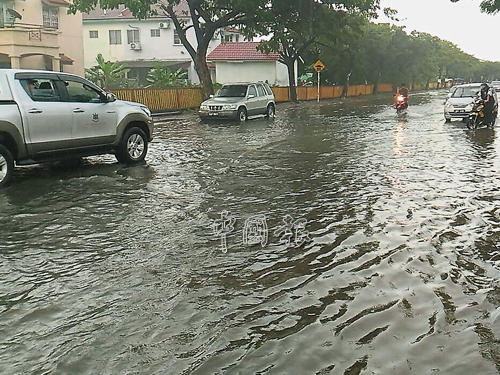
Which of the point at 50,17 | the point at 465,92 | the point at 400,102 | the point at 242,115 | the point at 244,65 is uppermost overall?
the point at 50,17

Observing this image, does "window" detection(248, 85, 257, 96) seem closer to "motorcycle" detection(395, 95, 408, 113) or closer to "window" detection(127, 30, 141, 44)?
"motorcycle" detection(395, 95, 408, 113)

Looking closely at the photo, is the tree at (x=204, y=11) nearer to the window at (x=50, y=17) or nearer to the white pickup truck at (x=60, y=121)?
the window at (x=50, y=17)

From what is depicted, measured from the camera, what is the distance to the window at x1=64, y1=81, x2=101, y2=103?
37.6ft

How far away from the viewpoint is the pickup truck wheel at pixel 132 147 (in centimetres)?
1273

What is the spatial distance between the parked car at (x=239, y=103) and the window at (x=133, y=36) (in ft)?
106

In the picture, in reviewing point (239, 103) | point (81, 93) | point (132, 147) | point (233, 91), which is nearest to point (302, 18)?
point (233, 91)

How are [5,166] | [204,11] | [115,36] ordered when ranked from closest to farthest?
[5,166] → [204,11] → [115,36]

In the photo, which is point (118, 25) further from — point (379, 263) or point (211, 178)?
point (379, 263)

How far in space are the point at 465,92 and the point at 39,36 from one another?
80.5 ft

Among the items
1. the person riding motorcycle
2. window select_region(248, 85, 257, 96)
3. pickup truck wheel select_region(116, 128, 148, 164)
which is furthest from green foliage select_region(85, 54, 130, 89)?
pickup truck wheel select_region(116, 128, 148, 164)

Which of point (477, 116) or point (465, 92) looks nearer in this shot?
point (477, 116)

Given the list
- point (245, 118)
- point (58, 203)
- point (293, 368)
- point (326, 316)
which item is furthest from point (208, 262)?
point (245, 118)

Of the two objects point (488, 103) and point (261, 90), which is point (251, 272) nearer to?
point (488, 103)

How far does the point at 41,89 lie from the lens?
1082 centimetres
